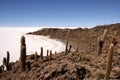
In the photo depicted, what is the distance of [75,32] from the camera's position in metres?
68.8

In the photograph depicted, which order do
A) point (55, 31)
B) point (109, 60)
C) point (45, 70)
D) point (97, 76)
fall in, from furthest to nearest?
point (55, 31)
point (45, 70)
point (97, 76)
point (109, 60)

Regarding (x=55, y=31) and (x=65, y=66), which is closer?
(x=65, y=66)

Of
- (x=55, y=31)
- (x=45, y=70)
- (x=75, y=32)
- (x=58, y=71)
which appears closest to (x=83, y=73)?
(x=58, y=71)

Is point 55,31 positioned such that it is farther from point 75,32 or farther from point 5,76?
point 5,76

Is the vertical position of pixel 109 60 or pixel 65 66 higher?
pixel 109 60

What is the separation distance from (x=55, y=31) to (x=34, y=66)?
2520 inches

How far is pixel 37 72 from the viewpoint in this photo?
13133mm

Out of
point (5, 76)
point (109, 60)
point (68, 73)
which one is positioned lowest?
point (5, 76)

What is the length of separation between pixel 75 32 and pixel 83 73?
56790 mm

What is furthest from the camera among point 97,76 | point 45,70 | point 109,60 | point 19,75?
point 19,75

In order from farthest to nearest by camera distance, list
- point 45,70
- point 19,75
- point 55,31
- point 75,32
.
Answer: point 55,31 → point 75,32 → point 19,75 → point 45,70

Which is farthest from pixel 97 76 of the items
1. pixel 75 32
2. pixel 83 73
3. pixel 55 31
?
pixel 55 31

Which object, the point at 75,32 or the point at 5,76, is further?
the point at 75,32

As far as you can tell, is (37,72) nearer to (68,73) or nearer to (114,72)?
(68,73)
